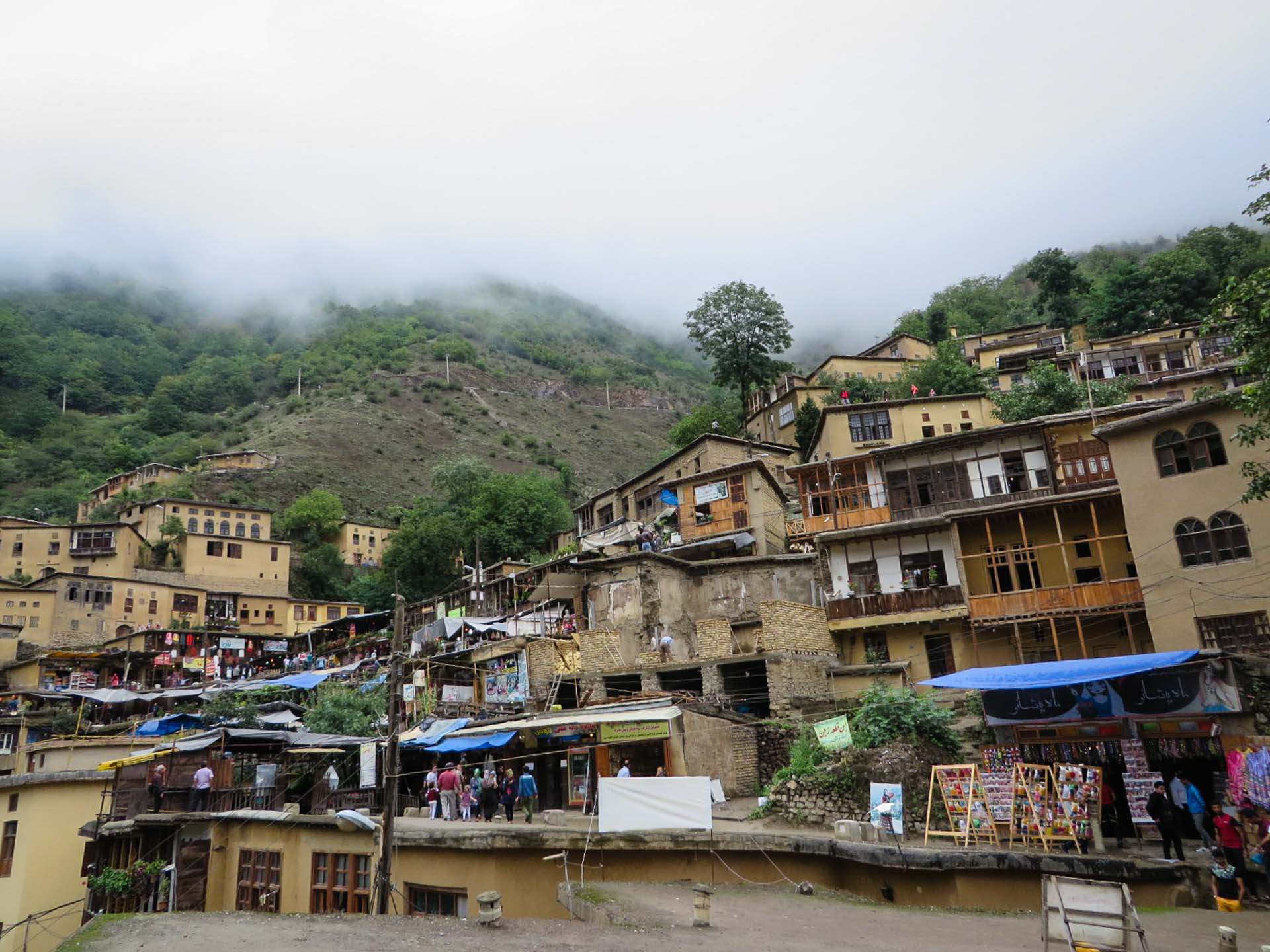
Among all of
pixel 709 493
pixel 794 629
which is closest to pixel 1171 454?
pixel 794 629

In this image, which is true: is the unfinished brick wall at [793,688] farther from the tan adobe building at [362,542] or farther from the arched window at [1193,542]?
the tan adobe building at [362,542]

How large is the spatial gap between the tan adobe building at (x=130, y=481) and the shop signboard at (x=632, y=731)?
7630 centimetres

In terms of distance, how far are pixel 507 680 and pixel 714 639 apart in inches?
353

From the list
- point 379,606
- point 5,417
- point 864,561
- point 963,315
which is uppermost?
point 5,417

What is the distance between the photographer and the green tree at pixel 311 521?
78.4 meters

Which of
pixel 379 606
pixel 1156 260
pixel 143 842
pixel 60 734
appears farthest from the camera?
pixel 379 606

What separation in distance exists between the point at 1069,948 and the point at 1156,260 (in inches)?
2538

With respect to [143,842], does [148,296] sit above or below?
above

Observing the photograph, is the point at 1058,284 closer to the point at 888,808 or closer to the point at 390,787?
the point at 888,808

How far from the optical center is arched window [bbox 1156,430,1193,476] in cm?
2286

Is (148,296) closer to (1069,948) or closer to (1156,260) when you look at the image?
(1156,260)

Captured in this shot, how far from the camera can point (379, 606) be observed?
69.0 m

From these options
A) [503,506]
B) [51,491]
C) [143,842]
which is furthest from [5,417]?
[143,842]

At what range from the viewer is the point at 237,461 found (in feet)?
290
